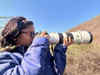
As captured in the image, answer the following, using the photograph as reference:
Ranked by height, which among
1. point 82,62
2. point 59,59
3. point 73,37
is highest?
point 73,37

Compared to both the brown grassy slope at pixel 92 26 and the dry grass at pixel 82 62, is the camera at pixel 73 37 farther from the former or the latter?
the brown grassy slope at pixel 92 26

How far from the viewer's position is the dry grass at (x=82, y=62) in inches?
200

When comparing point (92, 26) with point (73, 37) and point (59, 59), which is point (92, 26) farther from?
point (59, 59)

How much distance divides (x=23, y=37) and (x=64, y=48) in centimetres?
30

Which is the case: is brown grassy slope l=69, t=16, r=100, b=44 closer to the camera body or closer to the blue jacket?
the camera body

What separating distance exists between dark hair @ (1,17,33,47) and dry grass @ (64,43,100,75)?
3.67 meters

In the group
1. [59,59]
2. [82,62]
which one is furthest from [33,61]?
[82,62]

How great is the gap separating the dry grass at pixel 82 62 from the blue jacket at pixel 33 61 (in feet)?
11.8

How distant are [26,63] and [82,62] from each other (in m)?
4.54

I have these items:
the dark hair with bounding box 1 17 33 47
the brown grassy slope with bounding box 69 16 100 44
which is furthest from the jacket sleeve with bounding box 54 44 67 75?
the brown grassy slope with bounding box 69 16 100 44

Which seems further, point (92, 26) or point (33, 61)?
point (92, 26)

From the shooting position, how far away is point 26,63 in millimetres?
1081

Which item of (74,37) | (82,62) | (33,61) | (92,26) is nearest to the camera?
(33,61)

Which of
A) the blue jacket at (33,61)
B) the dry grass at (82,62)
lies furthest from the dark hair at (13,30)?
the dry grass at (82,62)
